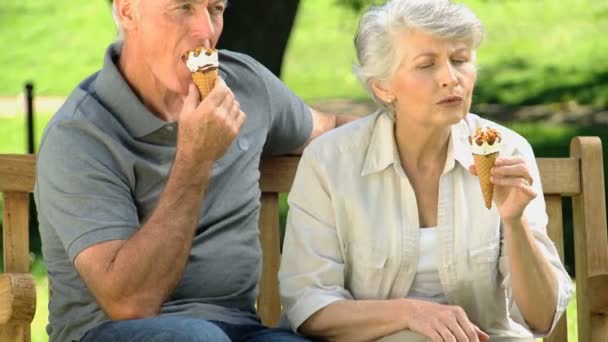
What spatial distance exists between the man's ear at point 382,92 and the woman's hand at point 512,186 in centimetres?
53

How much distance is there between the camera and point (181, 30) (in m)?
4.32

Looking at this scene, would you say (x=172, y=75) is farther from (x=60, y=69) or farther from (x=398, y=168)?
(x=60, y=69)

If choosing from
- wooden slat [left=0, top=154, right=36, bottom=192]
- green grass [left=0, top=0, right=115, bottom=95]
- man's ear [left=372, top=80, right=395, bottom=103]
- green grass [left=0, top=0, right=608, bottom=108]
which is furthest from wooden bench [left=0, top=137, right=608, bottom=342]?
green grass [left=0, top=0, right=115, bottom=95]

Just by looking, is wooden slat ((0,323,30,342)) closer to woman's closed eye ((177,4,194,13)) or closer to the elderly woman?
the elderly woman

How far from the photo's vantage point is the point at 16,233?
4664 mm

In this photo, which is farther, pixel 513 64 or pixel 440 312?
pixel 513 64

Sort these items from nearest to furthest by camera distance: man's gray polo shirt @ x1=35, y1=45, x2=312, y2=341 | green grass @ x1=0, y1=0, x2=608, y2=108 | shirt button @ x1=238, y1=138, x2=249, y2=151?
man's gray polo shirt @ x1=35, y1=45, x2=312, y2=341, shirt button @ x1=238, y1=138, x2=249, y2=151, green grass @ x1=0, y1=0, x2=608, y2=108

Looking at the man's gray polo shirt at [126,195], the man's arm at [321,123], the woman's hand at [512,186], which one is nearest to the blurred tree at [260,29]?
the man's arm at [321,123]

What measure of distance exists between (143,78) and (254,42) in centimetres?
363

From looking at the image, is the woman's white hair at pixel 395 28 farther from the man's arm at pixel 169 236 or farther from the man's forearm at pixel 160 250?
the man's forearm at pixel 160 250

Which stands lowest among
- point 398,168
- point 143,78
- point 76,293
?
point 76,293

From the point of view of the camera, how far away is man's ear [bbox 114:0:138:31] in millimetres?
4406

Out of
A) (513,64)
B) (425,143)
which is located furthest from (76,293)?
(513,64)

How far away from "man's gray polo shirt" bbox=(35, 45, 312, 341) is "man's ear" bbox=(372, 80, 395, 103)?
410 mm
